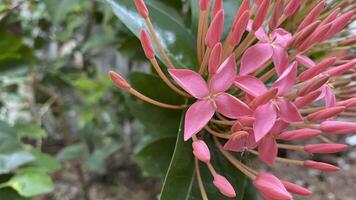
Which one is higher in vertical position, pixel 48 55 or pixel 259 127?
pixel 259 127

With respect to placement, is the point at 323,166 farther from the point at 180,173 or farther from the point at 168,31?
the point at 168,31

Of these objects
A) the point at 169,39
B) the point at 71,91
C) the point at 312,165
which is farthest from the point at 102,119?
the point at 312,165

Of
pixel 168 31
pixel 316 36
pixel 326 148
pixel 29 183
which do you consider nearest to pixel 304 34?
pixel 316 36

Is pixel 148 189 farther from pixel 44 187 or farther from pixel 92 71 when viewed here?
pixel 44 187

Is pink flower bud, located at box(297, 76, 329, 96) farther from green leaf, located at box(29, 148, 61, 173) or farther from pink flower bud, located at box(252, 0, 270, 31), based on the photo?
green leaf, located at box(29, 148, 61, 173)

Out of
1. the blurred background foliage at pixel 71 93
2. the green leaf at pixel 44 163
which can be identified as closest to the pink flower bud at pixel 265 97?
the blurred background foliage at pixel 71 93
